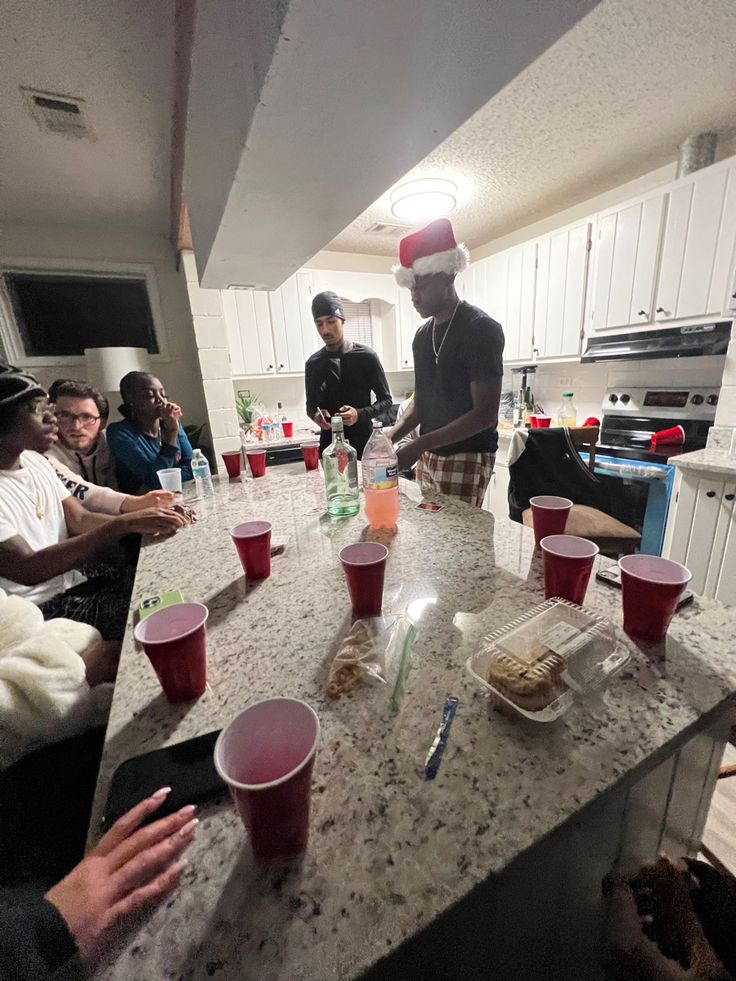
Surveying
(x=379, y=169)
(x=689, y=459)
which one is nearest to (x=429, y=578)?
(x=379, y=169)

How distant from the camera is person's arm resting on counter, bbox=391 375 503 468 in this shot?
1.42 metres

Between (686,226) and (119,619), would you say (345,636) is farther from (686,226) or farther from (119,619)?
(686,226)

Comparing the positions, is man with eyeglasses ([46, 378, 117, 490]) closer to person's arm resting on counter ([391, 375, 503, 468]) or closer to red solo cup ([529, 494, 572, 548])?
person's arm resting on counter ([391, 375, 503, 468])

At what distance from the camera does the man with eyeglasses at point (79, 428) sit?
2.01 m

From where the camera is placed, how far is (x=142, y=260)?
338 cm

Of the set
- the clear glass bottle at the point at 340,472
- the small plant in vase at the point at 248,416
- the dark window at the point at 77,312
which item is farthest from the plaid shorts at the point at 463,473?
the dark window at the point at 77,312

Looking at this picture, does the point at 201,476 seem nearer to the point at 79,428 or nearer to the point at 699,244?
the point at 79,428

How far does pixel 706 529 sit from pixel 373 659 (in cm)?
218

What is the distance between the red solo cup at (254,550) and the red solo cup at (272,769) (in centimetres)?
48

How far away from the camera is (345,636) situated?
0.69m

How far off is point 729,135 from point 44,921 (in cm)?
385

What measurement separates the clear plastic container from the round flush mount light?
2.64 m

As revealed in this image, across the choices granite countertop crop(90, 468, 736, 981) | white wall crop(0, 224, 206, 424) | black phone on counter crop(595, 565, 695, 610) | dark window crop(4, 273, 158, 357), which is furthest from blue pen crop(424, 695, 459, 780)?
dark window crop(4, 273, 158, 357)

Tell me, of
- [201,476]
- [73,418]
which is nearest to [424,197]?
[201,476]
